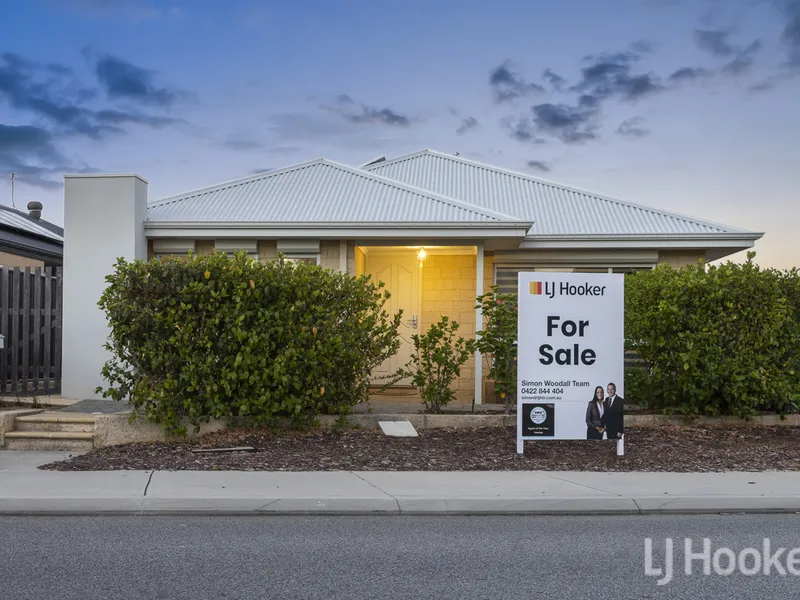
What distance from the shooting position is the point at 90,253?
40.1 ft

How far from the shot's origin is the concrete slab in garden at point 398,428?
394 inches

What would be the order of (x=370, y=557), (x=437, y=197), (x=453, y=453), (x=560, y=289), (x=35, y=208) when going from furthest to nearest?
(x=35, y=208) < (x=437, y=197) < (x=453, y=453) < (x=560, y=289) < (x=370, y=557)

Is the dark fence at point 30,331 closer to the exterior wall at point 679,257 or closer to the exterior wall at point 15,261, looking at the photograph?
the exterior wall at point 15,261

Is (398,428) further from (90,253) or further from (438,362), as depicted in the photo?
(90,253)

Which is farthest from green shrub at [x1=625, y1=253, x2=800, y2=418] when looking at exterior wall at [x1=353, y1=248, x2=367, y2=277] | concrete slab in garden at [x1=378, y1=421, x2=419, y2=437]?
exterior wall at [x1=353, y1=248, x2=367, y2=277]

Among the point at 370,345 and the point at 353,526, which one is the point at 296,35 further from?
the point at 353,526


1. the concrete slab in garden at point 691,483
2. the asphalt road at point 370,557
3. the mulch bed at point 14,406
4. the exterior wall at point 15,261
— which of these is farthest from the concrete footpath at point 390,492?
the exterior wall at point 15,261

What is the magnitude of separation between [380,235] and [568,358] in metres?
4.55

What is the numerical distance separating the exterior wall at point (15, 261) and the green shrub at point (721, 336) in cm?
1088

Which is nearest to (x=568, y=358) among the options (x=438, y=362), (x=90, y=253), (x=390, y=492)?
(x=438, y=362)

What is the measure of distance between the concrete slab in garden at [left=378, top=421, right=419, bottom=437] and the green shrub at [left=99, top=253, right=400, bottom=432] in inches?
37.7

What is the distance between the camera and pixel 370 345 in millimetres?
10344

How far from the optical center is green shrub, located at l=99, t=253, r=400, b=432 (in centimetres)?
952

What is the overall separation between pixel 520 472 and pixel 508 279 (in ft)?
20.4
